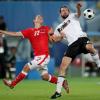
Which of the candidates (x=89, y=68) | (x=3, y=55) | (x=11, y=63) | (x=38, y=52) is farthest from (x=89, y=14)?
(x=89, y=68)

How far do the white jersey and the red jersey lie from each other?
81cm

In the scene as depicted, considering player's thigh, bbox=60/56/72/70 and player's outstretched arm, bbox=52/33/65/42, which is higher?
player's outstretched arm, bbox=52/33/65/42

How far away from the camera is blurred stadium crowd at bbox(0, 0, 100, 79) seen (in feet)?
84.8

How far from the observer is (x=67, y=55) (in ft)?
48.9

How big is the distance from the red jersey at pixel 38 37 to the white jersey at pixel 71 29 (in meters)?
0.81

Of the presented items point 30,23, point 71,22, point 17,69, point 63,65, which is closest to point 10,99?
point 63,65

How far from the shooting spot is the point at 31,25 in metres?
27.4

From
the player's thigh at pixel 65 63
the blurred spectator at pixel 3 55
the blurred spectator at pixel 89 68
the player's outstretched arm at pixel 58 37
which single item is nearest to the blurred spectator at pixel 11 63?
the blurred spectator at pixel 3 55

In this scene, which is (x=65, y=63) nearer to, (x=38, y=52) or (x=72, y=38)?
(x=72, y=38)

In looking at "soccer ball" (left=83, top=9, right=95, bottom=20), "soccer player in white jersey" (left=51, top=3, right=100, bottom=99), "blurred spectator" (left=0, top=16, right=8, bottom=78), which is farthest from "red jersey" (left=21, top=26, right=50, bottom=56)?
"blurred spectator" (left=0, top=16, right=8, bottom=78)

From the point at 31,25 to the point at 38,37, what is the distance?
11381mm

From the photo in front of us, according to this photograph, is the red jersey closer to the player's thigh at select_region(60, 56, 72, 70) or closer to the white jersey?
the white jersey

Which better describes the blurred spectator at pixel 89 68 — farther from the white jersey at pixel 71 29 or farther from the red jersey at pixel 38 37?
the white jersey at pixel 71 29

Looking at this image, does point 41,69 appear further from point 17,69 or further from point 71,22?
point 17,69
